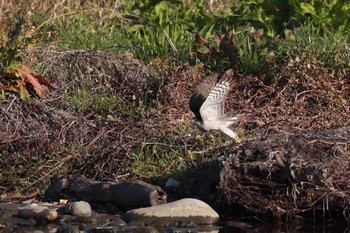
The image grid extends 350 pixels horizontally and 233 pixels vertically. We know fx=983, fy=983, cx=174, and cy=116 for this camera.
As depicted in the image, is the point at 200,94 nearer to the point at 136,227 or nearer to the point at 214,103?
the point at 214,103

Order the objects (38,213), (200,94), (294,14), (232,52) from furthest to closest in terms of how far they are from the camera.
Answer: (294,14) → (232,52) → (200,94) → (38,213)

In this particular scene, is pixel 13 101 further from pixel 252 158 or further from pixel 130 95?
pixel 252 158

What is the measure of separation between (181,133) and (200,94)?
1060 mm

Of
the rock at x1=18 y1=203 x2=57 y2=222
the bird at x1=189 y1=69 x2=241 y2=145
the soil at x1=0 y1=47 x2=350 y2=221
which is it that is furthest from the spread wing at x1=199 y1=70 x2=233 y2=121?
the rock at x1=18 y1=203 x2=57 y2=222

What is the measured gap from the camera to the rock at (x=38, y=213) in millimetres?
8172

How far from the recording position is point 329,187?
780 centimetres

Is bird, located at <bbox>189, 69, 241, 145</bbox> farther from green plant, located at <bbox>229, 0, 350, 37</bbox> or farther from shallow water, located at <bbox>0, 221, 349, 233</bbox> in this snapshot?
green plant, located at <bbox>229, 0, 350, 37</bbox>

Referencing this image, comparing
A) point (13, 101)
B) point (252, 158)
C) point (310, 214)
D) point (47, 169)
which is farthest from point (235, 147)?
point (13, 101)

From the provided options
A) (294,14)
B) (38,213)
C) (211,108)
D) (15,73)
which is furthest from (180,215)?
(294,14)

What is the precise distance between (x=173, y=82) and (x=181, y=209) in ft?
9.19

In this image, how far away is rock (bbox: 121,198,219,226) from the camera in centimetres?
802

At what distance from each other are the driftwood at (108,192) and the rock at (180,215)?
30 centimetres

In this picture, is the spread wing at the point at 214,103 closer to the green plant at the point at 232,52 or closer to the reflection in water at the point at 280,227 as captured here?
the reflection in water at the point at 280,227

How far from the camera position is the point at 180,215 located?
→ 8016 mm
